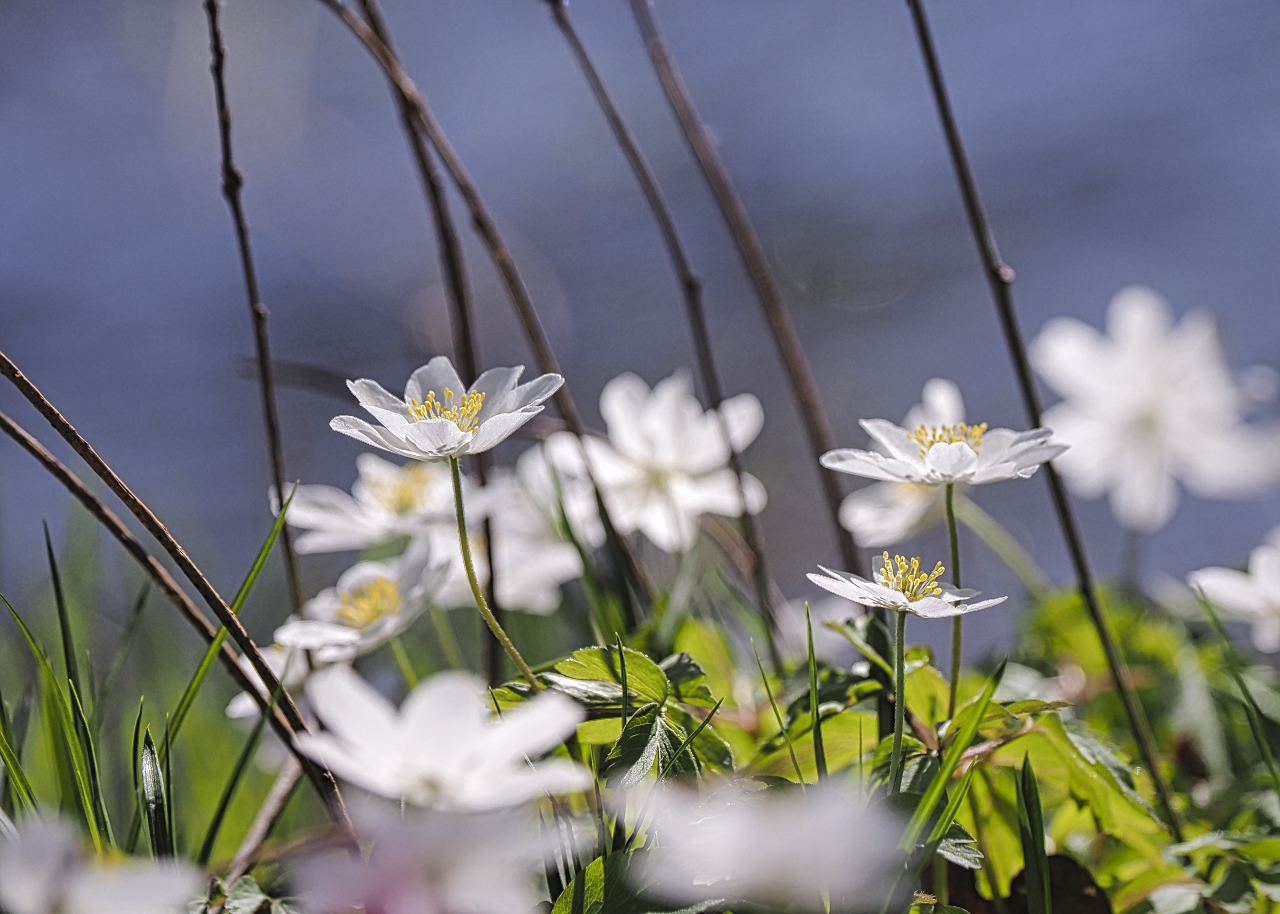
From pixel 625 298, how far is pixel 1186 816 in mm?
3045

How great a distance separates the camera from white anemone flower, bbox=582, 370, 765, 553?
1.97ft

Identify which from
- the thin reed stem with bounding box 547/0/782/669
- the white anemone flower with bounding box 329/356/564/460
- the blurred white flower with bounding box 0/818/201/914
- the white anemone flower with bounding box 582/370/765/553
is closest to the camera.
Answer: the blurred white flower with bounding box 0/818/201/914

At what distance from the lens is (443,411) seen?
0.36m

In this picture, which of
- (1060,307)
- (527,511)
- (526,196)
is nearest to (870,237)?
(1060,307)

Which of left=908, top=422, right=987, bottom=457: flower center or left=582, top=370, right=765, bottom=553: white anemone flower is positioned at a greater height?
left=908, top=422, right=987, bottom=457: flower center

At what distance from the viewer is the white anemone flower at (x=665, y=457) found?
602mm

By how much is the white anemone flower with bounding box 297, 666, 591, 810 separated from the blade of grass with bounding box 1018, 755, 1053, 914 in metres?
0.14

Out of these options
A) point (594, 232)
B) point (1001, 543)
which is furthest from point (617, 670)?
point (594, 232)

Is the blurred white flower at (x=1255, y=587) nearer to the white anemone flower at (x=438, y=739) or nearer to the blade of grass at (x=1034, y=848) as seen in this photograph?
the blade of grass at (x=1034, y=848)

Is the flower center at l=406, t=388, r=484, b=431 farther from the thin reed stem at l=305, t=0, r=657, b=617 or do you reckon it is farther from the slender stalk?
the slender stalk

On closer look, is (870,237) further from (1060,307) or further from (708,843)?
(708,843)

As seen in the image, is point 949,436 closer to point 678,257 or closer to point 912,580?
point 912,580

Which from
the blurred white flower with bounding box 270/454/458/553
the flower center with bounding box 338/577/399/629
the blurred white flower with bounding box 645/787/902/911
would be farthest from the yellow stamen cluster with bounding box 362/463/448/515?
the blurred white flower with bounding box 645/787/902/911

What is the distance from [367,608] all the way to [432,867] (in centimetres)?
23
